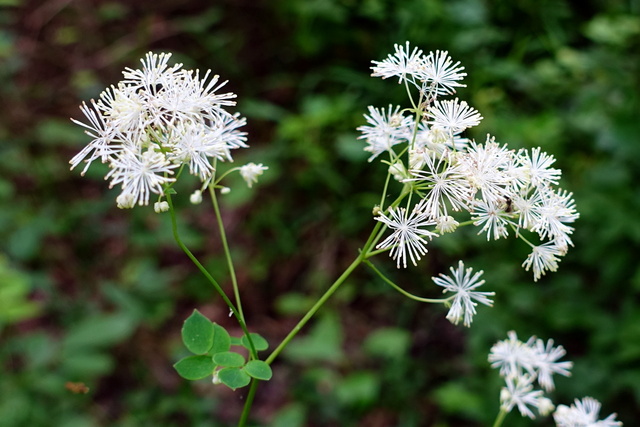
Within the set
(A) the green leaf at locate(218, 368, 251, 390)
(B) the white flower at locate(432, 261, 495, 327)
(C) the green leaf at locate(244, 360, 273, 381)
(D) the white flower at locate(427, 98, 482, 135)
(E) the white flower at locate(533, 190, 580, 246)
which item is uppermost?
(D) the white flower at locate(427, 98, 482, 135)

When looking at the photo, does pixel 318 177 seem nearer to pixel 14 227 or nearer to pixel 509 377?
pixel 14 227

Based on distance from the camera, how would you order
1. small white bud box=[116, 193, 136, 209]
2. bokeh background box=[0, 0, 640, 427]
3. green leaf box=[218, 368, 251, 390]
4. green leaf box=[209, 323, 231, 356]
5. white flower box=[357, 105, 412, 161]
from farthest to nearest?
bokeh background box=[0, 0, 640, 427] < white flower box=[357, 105, 412, 161] < green leaf box=[209, 323, 231, 356] < green leaf box=[218, 368, 251, 390] < small white bud box=[116, 193, 136, 209]

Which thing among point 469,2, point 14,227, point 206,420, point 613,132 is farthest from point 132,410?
point 469,2

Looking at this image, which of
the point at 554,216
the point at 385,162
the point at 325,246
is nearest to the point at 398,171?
the point at 385,162

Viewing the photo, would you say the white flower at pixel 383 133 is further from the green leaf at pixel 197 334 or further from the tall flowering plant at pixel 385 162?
the green leaf at pixel 197 334

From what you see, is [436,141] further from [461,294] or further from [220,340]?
[220,340]

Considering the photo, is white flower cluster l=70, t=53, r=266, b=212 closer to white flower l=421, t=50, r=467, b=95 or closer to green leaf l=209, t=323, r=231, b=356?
green leaf l=209, t=323, r=231, b=356

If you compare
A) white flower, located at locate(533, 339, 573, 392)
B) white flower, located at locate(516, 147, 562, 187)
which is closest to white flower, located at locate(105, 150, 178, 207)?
white flower, located at locate(516, 147, 562, 187)
